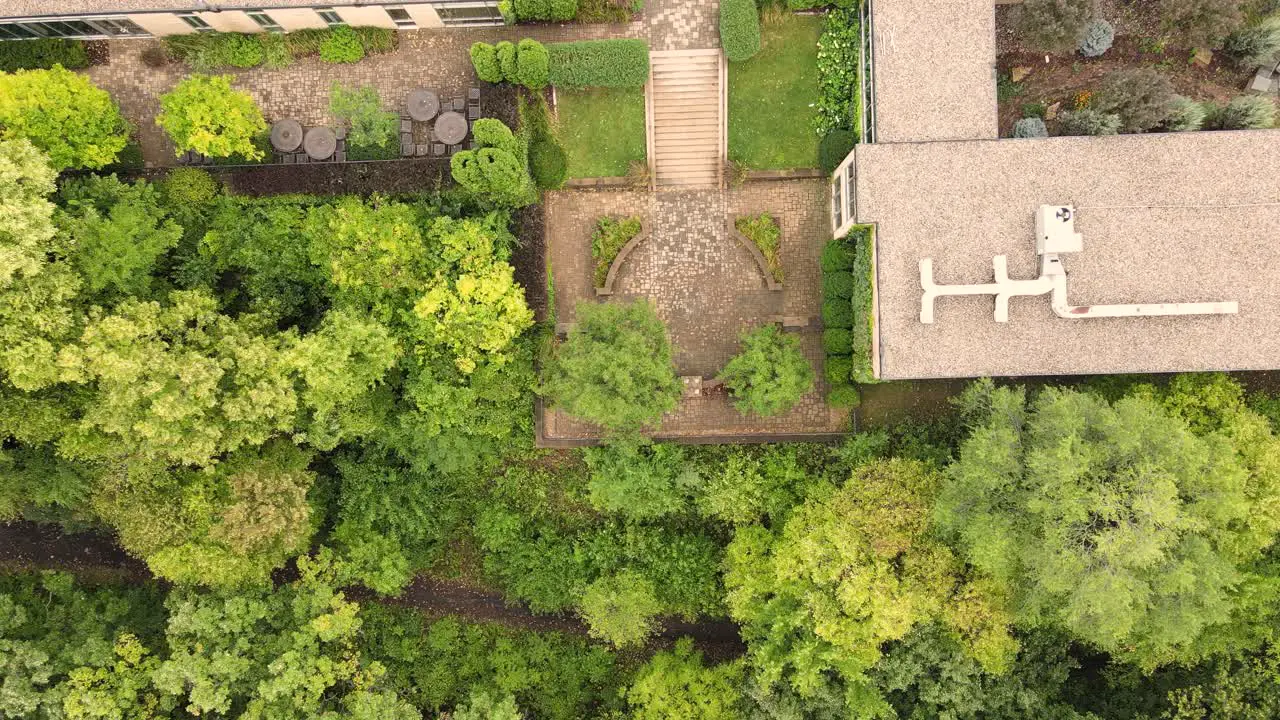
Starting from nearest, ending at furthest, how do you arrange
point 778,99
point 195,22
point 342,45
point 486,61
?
point 486,61
point 195,22
point 342,45
point 778,99

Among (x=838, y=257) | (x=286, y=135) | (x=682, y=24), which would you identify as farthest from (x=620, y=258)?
(x=286, y=135)

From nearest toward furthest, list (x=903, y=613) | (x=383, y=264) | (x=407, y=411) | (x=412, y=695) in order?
1. (x=903, y=613)
2. (x=383, y=264)
3. (x=407, y=411)
4. (x=412, y=695)

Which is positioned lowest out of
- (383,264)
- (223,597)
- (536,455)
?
(223,597)

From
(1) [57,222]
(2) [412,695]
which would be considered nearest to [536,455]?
(2) [412,695]

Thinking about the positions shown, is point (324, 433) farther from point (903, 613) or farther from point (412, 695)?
point (903, 613)

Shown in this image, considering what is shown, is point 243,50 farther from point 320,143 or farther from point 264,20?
point 320,143

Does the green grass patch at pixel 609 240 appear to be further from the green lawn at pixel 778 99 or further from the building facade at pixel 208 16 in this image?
the building facade at pixel 208 16
